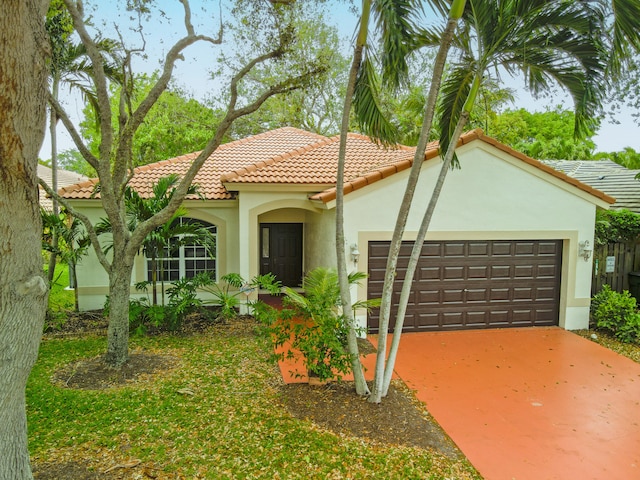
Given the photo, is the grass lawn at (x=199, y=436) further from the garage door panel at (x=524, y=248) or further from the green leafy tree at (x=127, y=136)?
the garage door panel at (x=524, y=248)

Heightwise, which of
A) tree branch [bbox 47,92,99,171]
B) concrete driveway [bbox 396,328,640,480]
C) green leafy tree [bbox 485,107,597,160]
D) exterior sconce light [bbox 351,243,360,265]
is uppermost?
green leafy tree [bbox 485,107,597,160]

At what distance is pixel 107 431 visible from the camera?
19.3 ft

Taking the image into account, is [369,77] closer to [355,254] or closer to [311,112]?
[355,254]

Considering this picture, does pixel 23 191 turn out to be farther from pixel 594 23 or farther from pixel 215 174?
pixel 215 174

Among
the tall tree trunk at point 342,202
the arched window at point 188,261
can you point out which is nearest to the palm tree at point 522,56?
the tall tree trunk at point 342,202

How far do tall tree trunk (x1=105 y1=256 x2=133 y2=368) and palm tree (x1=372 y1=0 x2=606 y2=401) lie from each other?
4.64 meters

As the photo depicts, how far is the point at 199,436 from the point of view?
5.82 metres

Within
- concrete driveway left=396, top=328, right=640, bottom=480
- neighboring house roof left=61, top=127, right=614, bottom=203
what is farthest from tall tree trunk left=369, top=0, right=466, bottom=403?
neighboring house roof left=61, top=127, right=614, bottom=203

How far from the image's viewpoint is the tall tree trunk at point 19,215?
366 cm

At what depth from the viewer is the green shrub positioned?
10.6 m

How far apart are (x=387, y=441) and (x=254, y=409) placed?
2.03 metres

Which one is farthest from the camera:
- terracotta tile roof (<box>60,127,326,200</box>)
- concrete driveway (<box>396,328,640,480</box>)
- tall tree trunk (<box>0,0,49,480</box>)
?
terracotta tile roof (<box>60,127,326,200</box>)

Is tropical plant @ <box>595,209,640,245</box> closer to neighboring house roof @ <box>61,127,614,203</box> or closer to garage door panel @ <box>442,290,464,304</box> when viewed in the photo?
neighboring house roof @ <box>61,127,614,203</box>

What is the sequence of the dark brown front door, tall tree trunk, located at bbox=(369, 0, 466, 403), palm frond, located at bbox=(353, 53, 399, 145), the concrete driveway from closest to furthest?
the concrete driveway, tall tree trunk, located at bbox=(369, 0, 466, 403), palm frond, located at bbox=(353, 53, 399, 145), the dark brown front door
